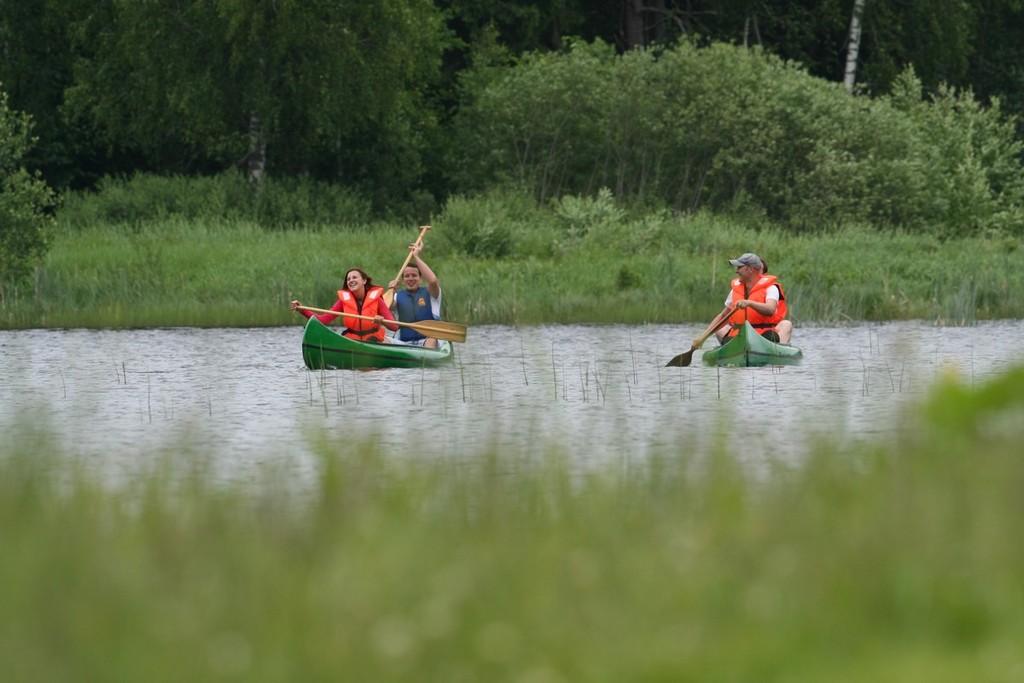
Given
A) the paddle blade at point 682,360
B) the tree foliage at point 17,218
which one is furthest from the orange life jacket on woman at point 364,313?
the tree foliage at point 17,218

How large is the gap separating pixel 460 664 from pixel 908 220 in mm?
32631

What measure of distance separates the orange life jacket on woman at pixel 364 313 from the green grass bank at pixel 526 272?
4.65m

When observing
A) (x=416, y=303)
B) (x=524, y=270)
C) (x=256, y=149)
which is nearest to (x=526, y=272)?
(x=524, y=270)

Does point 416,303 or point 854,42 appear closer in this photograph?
point 416,303

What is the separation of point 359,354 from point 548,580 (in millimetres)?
13404

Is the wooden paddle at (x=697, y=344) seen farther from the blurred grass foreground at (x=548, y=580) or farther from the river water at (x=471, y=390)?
the blurred grass foreground at (x=548, y=580)

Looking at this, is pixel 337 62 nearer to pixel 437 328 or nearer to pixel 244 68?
pixel 244 68

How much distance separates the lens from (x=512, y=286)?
25.7 m

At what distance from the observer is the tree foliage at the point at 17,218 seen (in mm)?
24203

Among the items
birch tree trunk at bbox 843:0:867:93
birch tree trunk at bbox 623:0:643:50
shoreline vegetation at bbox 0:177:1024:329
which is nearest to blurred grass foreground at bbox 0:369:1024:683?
shoreline vegetation at bbox 0:177:1024:329

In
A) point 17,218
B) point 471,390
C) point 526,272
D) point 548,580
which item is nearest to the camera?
point 548,580

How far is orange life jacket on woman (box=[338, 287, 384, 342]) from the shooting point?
19.2 meters

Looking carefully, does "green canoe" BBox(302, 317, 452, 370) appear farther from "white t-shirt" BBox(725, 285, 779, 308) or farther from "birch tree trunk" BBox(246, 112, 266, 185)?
"birch tree trunk" BBox(246, 112, 266, 185)

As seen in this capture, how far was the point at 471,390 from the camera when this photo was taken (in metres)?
17.3
